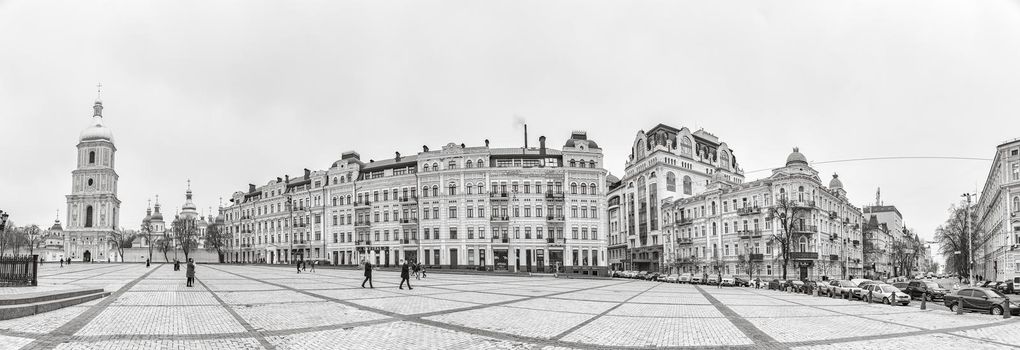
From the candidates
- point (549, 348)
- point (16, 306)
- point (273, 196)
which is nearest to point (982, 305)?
point (549, 348)

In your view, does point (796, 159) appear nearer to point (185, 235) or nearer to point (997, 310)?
point (997, 310)

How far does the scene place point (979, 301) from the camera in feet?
85.9

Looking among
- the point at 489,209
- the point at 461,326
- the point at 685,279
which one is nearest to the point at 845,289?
the point at 685,279

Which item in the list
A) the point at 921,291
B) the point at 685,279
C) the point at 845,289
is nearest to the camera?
the point at 845,289

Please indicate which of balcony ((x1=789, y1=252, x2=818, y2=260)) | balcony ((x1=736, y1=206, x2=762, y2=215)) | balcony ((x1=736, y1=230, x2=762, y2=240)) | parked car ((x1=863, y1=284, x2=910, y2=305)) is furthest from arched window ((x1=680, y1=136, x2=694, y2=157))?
parked car ((x1=863, y1=284, x2=910, y2=305))

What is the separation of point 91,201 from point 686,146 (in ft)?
416

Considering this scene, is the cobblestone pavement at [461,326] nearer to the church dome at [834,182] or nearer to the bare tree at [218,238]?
the church dome at [834,182]

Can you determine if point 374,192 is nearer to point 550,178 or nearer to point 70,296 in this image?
point 550,178

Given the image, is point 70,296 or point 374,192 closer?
point 70,296

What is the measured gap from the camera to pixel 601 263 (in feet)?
246

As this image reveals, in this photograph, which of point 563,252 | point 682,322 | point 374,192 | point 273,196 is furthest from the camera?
point 273,196

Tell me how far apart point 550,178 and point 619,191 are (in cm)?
3649

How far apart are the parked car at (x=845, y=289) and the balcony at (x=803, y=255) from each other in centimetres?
3541

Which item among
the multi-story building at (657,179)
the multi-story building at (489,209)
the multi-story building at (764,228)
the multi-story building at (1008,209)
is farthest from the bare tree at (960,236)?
the multi-story building at (489,209)
